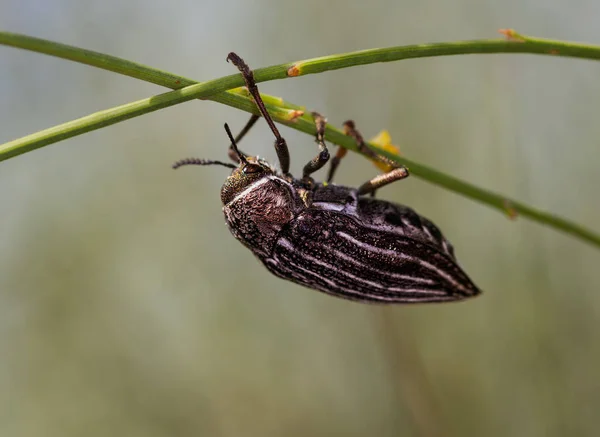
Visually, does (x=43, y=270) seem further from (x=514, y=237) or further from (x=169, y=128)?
(x=514, y=237)

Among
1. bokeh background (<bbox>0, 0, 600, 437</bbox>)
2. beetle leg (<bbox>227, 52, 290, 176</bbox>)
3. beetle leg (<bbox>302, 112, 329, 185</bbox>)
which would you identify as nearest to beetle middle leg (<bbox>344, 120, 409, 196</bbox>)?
beetle leg (<bbox>302, 112, 329, 185</bbox>)

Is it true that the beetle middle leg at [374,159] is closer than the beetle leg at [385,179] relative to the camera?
Yes

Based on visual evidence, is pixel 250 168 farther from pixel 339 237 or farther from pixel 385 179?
pixel 385 179

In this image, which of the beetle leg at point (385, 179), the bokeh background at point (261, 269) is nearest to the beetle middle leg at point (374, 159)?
the beetle leg at point (385, 179)

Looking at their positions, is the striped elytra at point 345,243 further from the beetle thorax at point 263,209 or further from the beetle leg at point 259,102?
the beetle leg at point 259,102

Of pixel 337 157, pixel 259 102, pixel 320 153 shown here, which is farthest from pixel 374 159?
pixel 259 102

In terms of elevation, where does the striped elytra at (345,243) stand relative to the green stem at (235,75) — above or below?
below

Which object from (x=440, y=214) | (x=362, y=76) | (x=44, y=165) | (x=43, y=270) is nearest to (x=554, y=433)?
(x=440, y=214)
